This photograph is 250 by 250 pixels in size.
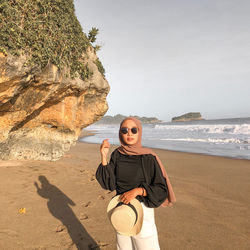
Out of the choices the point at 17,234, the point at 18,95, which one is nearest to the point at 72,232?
the point at 17,234

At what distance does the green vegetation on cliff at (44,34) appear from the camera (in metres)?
3.86

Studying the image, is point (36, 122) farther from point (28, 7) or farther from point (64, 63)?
point (28, 7)

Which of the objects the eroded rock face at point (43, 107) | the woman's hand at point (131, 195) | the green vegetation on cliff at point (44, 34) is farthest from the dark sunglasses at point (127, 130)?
the green vegetation on cliff at point (44, 34)

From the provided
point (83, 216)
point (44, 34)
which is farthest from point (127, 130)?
point (44, 34)

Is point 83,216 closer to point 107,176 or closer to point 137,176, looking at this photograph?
point 107,176

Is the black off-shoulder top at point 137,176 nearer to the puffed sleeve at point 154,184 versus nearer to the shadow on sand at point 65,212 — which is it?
the puffed sleeve at point 154,184

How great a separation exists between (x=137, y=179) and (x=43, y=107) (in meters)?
5.32

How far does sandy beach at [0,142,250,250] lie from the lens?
327cm

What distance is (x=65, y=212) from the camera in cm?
420

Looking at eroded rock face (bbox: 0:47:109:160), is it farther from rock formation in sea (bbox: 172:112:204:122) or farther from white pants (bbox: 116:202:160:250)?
rock formation in sea (bbox: 172:112:204:122)

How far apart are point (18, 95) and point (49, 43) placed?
1628mm

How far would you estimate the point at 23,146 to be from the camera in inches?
259

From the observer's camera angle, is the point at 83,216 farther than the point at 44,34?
No

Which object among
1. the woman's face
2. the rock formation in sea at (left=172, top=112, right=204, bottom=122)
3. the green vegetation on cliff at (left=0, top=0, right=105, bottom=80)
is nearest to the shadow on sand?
the woman's face
